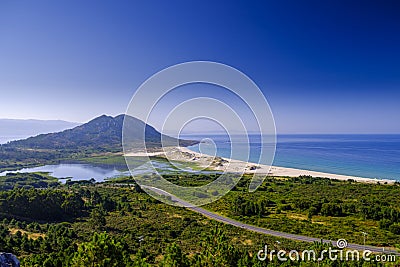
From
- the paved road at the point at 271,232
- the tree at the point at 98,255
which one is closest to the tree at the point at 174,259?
the tree at the point at 98,255

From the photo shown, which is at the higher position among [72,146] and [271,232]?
A: [72,146]

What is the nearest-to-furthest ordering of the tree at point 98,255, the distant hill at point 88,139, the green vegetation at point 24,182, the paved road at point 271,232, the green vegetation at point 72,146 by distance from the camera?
the tree at point 98,255 < the paved road at point 271,232 < the green vegetation at point 24,182 < the green vegetation at point 72,146 < the distant hill at point 88,139

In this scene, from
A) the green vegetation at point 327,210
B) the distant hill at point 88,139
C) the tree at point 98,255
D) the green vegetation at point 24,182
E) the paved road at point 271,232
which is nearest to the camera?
the tree at point 98,255

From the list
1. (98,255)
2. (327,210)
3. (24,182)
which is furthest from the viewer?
(24,182)

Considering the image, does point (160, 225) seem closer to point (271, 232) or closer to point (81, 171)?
point (271, 232)

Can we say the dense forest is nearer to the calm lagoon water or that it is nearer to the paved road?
the paved road

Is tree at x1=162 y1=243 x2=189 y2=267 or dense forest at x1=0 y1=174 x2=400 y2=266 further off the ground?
tree at x1=162 y1=243 x2=189 y2=267

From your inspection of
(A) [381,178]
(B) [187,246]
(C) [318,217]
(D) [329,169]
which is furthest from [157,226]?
(D) [329,169]

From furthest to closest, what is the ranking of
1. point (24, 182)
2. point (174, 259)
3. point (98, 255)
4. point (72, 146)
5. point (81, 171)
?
point (72, 146) → point (81, 171) → point (24, 182) → point (174, 259) → point (98, 255)

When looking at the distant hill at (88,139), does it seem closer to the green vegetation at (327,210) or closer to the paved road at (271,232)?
the green vegetation at (327,210)

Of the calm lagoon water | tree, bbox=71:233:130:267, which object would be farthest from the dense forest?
the calm lagoon water

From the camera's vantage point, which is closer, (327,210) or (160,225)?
(160,225)

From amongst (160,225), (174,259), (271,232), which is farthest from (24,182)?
(174,259)
